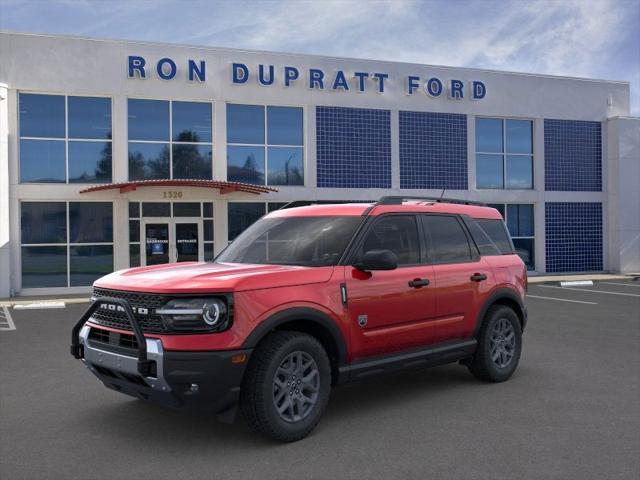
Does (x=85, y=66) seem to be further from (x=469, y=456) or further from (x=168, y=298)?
(x=469, y=456)

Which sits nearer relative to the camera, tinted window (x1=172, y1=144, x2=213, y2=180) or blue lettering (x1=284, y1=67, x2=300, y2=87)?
tinted window (x1=172, y1=144, x2=213, y2=180)

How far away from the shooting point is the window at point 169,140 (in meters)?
18.8

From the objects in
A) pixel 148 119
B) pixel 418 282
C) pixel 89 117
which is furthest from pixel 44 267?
pixel 418 282

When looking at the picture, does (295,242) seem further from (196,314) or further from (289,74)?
(289,74)

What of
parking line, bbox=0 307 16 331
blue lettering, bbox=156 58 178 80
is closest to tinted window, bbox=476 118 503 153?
blue lettering, bbox=156 58 178 80

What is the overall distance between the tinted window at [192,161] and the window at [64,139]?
1.98 m

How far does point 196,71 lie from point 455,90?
9182 mm

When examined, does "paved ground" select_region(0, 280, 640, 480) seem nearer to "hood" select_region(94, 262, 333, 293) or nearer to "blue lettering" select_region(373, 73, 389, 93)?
"hood" select_region(94, 262, 333, 293)

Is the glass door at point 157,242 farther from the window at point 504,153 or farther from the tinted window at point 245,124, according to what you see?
the window at point 504,153

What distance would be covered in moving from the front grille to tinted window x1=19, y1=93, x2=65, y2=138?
14.9 m

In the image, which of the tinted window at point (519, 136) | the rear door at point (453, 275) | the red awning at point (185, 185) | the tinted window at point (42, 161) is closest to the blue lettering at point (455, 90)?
the tinted window at point (519, 136)

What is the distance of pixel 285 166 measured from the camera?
20.3 metres

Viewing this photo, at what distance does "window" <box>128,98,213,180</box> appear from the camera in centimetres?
1883

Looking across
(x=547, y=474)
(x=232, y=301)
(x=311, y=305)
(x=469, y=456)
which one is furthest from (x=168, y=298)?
(x=547, y=474)
